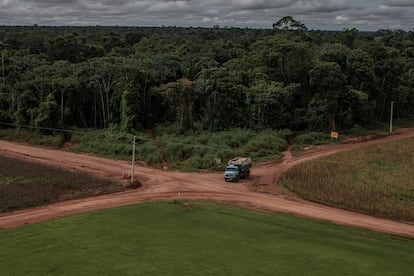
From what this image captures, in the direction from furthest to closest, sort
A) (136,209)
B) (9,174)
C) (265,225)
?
1. (9,174)
2. (136,209)
3. (265,225)

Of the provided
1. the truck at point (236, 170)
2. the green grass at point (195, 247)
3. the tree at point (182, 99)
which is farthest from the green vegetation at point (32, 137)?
the green grass at point (195, 247)

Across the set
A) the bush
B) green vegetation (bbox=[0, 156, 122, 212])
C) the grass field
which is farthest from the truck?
the bush

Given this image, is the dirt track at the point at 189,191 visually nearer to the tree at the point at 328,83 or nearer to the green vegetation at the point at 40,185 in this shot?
the green vegetation at the point at 40,185

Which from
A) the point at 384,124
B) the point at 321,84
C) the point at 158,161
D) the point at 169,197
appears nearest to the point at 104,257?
the point at 169,197

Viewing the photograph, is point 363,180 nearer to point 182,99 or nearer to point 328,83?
point 328,83

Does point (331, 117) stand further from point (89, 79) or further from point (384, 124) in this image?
point (89, 79)
